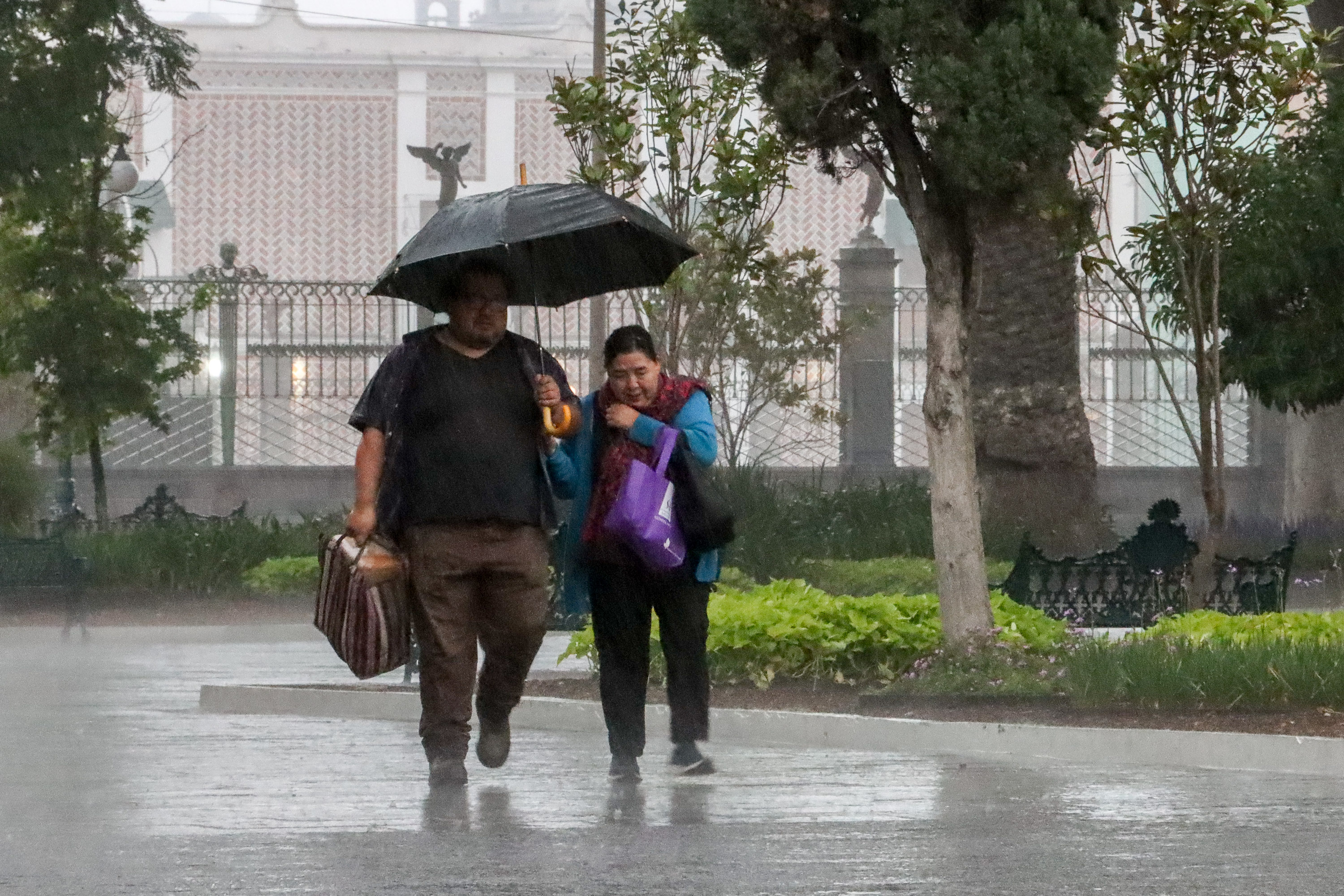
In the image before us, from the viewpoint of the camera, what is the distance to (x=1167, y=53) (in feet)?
41.0

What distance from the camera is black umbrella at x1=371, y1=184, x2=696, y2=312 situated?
27.4 feet

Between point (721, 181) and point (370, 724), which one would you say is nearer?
point (370, 724)

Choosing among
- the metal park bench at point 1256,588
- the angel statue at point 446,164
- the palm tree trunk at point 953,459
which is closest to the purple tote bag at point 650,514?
the palm tree trunk at point 953,459

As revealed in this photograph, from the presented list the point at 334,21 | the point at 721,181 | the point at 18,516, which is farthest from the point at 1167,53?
the point at 334,21

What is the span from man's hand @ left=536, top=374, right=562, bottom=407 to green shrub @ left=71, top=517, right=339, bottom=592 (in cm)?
1294

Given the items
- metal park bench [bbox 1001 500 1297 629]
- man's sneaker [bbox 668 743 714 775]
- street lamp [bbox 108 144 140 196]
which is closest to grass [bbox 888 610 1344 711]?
man's sneaker [bbox 668 743 714 775]

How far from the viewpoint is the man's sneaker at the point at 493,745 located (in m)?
8.41

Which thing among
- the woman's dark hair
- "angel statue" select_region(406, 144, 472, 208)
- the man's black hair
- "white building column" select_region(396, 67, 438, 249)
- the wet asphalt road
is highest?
"white building column" select_region(396, 67, 438, 249)

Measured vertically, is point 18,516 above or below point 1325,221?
below

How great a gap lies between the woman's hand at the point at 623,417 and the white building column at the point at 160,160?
136ft

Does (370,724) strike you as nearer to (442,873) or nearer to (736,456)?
(442,873)

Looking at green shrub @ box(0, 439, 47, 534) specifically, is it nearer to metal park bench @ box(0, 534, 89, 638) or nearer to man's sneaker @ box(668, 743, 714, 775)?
metal park bench @ box(0, 534, 89, 638)

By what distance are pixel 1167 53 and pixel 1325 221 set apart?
7.72 meters

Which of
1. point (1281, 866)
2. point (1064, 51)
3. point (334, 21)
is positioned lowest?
point (1281, 866)
